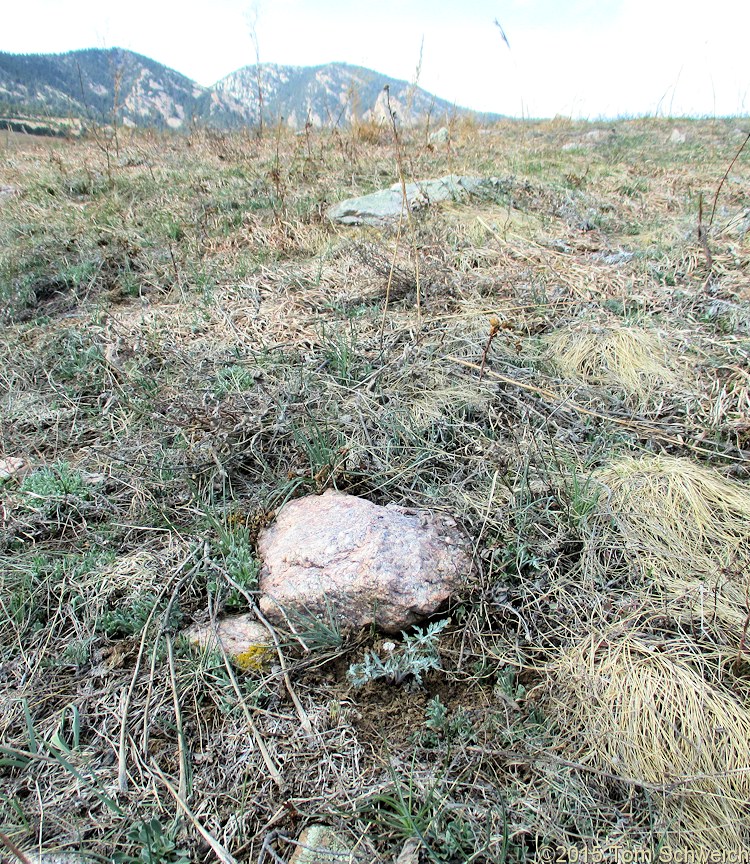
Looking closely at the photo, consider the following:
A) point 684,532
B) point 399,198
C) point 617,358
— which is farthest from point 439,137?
point 684,532

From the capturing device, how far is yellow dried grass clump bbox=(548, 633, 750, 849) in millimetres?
1354

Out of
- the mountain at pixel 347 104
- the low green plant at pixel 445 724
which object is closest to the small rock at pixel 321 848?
the low green plant at pixel 445 724

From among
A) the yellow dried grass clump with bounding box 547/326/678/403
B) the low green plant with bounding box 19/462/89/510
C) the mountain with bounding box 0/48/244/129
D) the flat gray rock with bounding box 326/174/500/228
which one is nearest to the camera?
the low green plant with bounding box 19/462/89/510

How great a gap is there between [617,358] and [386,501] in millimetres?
1598

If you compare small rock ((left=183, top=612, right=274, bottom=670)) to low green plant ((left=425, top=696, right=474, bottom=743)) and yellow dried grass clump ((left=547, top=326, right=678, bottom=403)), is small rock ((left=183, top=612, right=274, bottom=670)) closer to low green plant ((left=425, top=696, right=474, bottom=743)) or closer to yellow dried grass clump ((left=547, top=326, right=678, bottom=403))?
low green plant ((left=425, top=696, right=474, bottom=743))

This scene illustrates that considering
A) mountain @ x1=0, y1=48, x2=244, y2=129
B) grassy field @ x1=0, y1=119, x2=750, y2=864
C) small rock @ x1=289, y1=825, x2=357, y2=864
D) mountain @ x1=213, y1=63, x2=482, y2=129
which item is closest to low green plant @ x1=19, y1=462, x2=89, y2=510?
grassy field @ x1=0, y1=119, x2=750, y2=864

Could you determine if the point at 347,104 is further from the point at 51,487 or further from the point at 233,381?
the point at 51,487

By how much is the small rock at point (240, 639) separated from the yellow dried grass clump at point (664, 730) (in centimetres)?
97

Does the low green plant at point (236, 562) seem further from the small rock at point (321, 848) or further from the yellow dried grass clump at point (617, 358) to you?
the yellow dried grass clump at point (617, 358)

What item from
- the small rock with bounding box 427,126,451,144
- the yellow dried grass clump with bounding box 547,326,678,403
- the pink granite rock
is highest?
the small rock with bounding box 427,126,451,144

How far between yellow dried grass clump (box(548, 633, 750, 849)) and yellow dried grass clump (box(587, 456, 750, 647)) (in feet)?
0.65

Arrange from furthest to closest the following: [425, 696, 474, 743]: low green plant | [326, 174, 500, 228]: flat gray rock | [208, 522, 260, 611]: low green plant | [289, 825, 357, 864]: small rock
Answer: [326, 174, 500, 228]: flat gray rock < [208, 522, 260, 611]: low green plant < [425, 696, 474, 743]: low green plant < [289, 825, 357, 864]: small rock

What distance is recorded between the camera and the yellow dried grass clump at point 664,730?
135 cm

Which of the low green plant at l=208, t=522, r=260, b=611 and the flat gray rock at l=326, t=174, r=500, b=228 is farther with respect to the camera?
the flat gray rock at l=326, t=174, r=500, b=228
